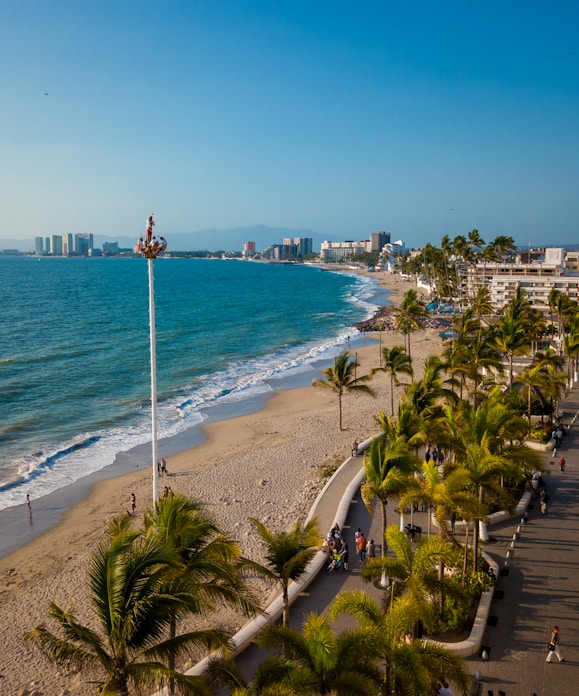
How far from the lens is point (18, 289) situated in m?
141

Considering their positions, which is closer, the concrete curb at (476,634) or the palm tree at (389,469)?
the concrete curb at (476,634)

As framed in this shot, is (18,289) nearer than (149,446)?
No

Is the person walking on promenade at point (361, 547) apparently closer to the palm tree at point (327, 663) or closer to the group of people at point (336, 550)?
the group of people at point (336, 550)

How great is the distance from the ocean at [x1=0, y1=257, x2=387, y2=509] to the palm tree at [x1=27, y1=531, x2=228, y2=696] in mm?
20423

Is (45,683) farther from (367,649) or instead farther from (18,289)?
(18,289)

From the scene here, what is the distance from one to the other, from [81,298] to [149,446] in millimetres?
92889

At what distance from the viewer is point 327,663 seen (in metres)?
9.08

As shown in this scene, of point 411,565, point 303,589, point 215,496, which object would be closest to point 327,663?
point 411,565

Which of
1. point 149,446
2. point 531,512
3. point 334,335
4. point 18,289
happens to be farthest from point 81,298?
point 531,512

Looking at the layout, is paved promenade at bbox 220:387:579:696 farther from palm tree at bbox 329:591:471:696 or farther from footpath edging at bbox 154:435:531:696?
palm tree at bbox 329:591:471:696

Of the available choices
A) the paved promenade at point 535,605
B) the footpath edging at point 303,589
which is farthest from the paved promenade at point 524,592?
the footpath edging at point 303,589

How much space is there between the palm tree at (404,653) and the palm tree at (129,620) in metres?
2.95

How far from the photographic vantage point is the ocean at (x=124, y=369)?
112ft

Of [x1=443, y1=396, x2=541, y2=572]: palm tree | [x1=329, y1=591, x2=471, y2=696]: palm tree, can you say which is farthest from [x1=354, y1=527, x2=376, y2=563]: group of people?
[x1=329, y1=591, x2=471, y2=696]: palm tree
